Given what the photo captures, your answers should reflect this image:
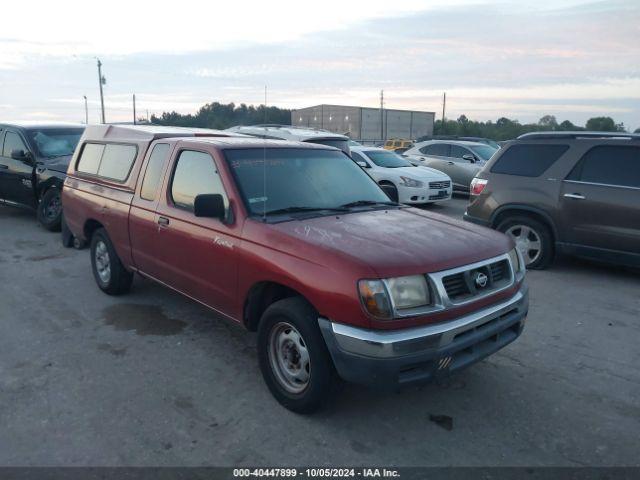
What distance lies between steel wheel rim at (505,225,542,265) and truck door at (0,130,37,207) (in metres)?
8.45

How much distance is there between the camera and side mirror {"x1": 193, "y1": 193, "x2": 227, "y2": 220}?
3.75 meters

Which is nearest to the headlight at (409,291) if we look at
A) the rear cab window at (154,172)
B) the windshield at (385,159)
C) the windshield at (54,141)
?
the rear cab window at (154,172)

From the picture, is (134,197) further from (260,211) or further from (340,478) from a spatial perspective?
(340,478)

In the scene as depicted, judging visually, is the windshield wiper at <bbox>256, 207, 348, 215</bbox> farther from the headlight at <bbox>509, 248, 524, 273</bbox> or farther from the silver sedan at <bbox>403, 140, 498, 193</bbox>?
the silver sedan at <bbox>403, 140, 498, 193</bbox>

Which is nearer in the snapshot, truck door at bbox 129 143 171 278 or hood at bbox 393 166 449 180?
truck door at bbox 129 143 171 278

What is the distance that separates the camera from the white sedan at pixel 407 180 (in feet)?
41.2

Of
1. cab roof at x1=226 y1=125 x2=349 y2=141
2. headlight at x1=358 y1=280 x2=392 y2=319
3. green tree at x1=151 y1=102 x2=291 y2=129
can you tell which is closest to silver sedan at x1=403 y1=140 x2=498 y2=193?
cab roof at x1=226 y1=125 x2=349 y2=141

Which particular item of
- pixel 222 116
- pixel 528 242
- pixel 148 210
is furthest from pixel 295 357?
pixel 222 116

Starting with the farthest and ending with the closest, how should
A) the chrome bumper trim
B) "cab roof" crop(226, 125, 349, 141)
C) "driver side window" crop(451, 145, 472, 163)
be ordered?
"driver side window" crop(451, 145, 472, 163)
"cab roof" crop(226, 125, 349, 141)
the chrome bumper trim

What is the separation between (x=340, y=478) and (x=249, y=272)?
4.92 feet

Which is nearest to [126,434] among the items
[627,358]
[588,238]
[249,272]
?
[249,272]

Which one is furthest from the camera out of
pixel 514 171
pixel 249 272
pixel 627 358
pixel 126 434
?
pixel 514 171

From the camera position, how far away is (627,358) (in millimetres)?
4441

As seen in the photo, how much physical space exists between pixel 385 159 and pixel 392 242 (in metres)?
10.9
